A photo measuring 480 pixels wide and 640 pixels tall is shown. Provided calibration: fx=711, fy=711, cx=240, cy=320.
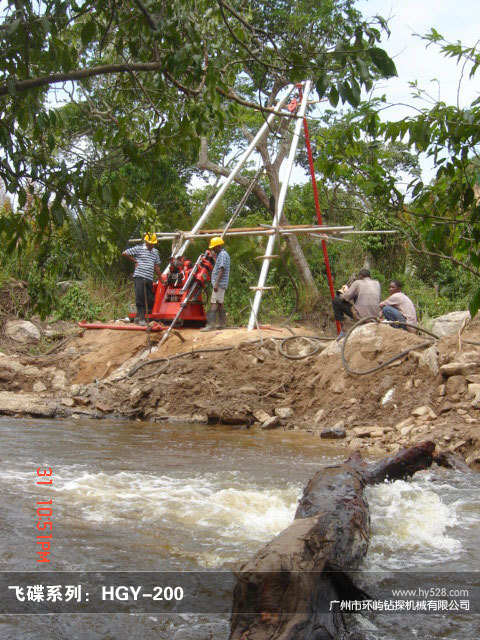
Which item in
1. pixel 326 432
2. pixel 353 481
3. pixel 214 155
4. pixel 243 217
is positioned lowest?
pixel 326 432

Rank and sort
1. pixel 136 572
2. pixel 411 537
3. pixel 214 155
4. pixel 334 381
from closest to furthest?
pixel 136 572
pixel 411 537
pixel 334 381
pixel 214 155

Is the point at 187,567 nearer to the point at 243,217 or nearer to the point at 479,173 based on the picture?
the point at 479,173

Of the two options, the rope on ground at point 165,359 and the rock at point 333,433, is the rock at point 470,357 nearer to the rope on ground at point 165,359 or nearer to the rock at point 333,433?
the rock at point 333,433

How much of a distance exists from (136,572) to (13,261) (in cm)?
1327

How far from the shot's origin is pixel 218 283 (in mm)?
12828

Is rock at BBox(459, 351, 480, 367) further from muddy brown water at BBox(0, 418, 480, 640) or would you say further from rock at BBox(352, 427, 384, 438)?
muddy brown water at BBox(0, 418, 480, 640)

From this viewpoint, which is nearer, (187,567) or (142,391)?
(187,567)

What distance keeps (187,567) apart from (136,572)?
0.93 ft

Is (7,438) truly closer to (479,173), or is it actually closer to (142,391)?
(142,391)

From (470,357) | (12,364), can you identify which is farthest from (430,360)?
(12,364)

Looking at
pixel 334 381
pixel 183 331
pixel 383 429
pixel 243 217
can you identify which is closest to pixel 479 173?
pixel 383 429

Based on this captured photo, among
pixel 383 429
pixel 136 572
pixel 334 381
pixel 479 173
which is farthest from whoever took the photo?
pixel 334 381

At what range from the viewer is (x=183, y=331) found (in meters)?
12.9

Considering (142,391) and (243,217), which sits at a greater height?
(243,217)
